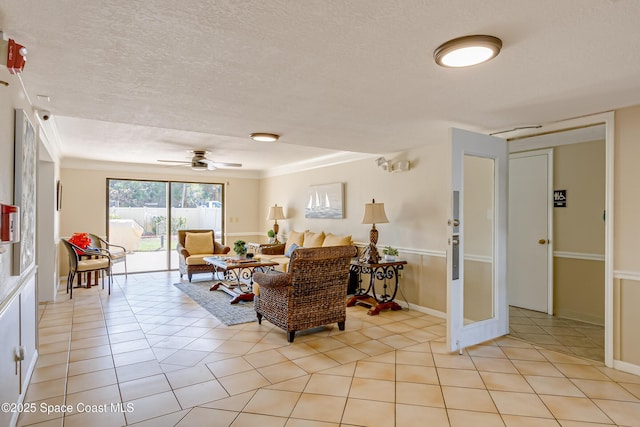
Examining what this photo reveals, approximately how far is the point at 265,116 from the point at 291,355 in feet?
7.32

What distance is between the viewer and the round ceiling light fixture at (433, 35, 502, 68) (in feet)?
6.01

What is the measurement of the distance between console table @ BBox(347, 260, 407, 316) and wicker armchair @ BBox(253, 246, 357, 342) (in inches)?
34.4

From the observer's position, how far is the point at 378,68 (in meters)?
2.23

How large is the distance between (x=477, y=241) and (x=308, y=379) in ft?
6.98

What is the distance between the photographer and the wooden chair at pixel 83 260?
566 cm

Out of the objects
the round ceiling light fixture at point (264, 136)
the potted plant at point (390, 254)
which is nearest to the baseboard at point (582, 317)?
the potted plant at point (390, 254)

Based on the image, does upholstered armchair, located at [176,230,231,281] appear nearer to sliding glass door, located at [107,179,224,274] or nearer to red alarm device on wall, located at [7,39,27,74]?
sliding glass door, located at [107,179,224,274]

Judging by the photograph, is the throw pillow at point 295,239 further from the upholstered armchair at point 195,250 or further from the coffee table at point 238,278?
the upholstered armchair at point 195,250

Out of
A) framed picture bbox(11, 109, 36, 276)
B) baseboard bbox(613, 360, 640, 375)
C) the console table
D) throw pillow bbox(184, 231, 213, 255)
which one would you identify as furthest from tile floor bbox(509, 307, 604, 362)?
throw pillow bbox(184, 231, 213, 255)

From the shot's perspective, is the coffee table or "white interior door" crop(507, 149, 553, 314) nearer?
"white interior door" crop(507, 149, 553, 314)

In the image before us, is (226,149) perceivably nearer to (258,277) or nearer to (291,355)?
(258,277)

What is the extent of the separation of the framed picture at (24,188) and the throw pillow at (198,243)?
4.23m

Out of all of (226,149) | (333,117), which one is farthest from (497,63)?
(226,149)

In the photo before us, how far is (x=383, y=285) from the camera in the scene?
528cm
